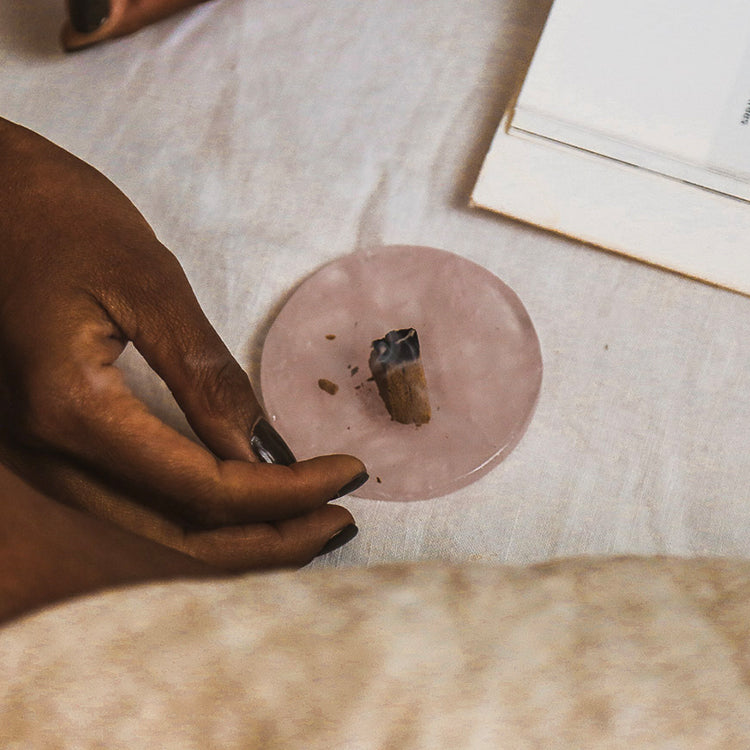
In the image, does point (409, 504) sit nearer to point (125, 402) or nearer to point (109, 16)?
point (125, 402)

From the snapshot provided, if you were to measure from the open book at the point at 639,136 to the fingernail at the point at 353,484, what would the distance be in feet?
0.69

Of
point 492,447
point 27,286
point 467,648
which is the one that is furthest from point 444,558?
point 27,286

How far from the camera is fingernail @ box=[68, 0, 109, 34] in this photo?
1.81 ft

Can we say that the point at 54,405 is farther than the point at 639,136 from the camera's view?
No

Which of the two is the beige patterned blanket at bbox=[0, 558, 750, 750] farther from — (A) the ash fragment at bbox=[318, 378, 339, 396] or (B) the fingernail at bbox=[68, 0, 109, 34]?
(B) the fingernail at bbox=[68, 0, 109, 34]

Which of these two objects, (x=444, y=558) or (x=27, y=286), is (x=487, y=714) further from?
(x=27, y=286)

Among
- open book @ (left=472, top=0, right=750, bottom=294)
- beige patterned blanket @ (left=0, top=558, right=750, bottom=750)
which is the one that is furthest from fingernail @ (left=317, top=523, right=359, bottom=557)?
open book @ (left=472, top=0, right=750, bottom=294)

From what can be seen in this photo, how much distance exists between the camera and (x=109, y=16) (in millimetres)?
561

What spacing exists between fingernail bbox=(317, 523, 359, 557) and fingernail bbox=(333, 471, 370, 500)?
0.07ft

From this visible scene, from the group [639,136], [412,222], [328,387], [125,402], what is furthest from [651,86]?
[125,402]

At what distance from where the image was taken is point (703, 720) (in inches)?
9.6

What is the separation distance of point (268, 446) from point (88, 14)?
1.21ft

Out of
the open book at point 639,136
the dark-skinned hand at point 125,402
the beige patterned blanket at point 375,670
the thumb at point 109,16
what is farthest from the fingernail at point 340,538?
the thumb at point 109,16

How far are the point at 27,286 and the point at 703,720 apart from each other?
37cm
